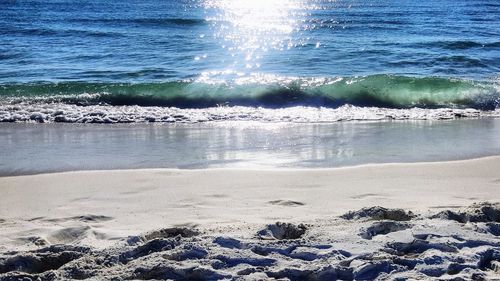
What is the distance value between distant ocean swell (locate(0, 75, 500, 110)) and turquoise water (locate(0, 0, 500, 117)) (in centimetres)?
2

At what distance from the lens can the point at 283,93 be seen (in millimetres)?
11484

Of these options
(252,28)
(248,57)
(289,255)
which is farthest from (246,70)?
(289,255)

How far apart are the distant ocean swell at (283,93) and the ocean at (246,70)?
0.11 ft

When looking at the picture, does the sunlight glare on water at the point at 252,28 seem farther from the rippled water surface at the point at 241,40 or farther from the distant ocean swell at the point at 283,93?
the distant ocean swell at the point at 283,93

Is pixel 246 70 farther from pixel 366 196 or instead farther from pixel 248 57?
pixel 366 196

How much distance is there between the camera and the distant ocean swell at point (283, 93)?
11.0 metres

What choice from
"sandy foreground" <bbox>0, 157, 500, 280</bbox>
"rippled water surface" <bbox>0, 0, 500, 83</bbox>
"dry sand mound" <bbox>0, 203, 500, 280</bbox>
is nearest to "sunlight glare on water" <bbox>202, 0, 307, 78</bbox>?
"rippled water surface" <bbox>0, 0, 500, 83</bbox>

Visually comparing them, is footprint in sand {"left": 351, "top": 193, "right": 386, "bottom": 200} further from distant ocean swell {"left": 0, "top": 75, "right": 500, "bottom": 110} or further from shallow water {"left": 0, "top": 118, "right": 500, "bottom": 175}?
distant ocean swell {"left": 0, "top": 75, "right": 500, "bottom": 110}

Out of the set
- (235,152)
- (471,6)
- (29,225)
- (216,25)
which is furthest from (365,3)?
(29,225)

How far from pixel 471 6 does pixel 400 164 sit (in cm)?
2085

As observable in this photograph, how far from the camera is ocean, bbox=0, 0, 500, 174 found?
9711mm

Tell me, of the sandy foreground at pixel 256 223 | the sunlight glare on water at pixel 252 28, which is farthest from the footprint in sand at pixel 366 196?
the sunlight glare on water at pixel 252 28

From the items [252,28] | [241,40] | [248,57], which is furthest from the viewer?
[252,28]

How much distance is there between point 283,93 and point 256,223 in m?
7.08
